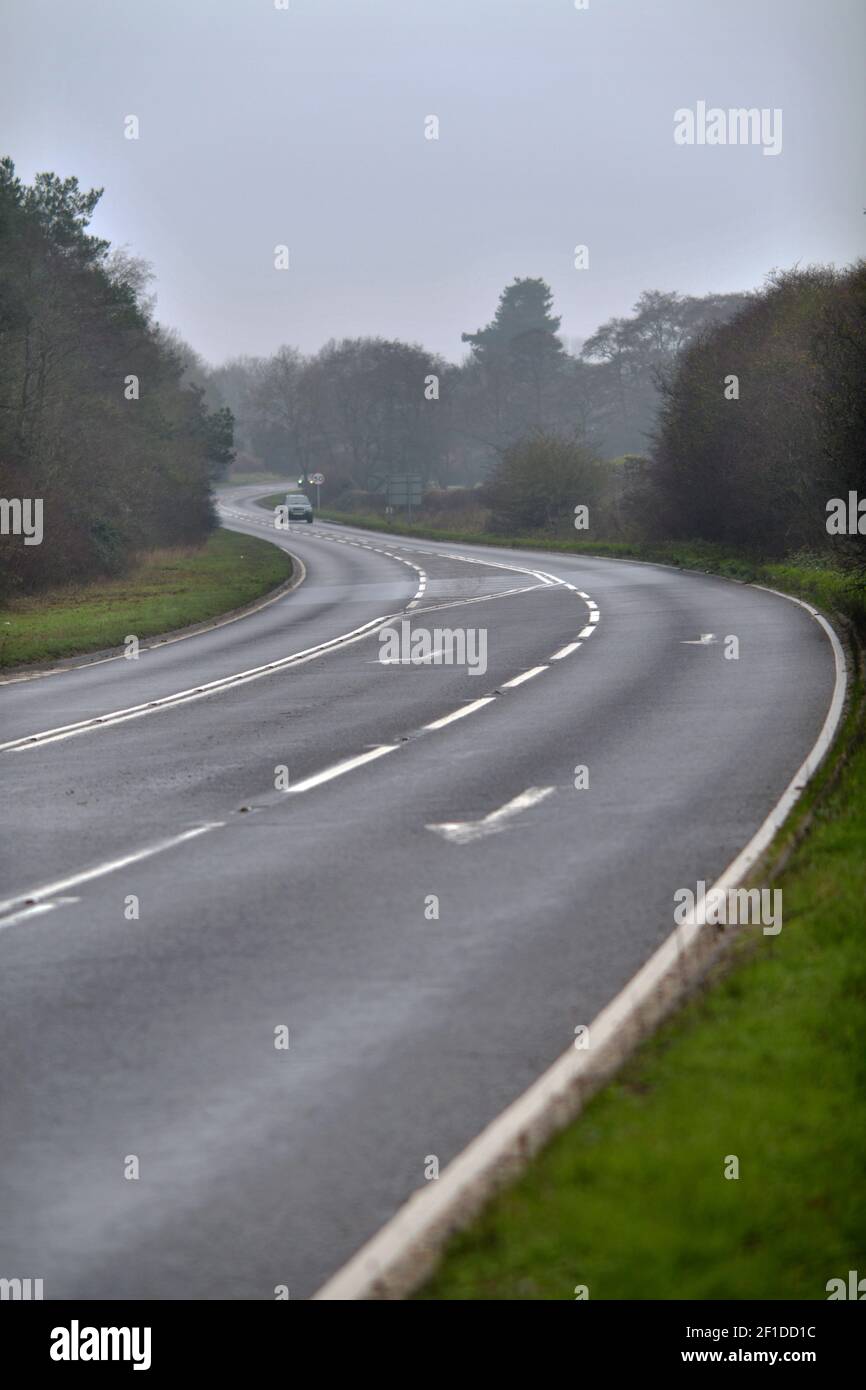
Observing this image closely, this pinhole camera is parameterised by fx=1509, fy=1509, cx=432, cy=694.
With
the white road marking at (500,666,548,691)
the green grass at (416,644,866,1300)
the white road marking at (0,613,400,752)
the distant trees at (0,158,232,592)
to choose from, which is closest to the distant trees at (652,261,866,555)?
the white road marking at (500,666,548,691)

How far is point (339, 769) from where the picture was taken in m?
13.3

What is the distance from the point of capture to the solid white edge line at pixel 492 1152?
13.8 feet

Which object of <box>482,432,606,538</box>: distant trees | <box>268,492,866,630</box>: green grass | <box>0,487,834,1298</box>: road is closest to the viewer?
<box>0,487,834,1298</box>: road

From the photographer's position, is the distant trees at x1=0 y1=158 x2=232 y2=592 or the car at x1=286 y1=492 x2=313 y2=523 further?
the car at x1=286 y1=492 x2=313 y2=523

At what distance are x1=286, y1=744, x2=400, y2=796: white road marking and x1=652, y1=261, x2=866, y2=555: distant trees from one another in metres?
16.6

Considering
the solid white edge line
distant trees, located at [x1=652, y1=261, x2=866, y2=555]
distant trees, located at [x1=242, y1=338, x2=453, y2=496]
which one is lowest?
the solid white edge line

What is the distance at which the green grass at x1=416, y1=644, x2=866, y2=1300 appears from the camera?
409 centimetres

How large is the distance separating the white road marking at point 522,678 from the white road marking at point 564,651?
111 centimetres

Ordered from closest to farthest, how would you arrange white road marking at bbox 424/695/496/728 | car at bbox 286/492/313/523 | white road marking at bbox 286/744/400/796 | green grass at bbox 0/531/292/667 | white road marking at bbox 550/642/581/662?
1. white road marking at bbox 286/744/400/796
2. white road marking at bbox 424/695/496/728
3. white road marking at bbox 550/642/581/662
4. green grass at bbox 0/531/292/667
5. car at bbox 286/492/313/523

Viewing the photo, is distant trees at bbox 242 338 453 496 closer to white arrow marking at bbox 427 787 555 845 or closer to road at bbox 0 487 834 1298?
road at bbox 0 487 834 1298

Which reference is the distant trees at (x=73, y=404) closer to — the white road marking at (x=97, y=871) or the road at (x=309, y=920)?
the road at (x=309, y=920)

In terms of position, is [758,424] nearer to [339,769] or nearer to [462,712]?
[462,712]

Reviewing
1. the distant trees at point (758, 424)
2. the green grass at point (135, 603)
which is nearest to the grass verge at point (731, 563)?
the distant trees at point (758, 424)
